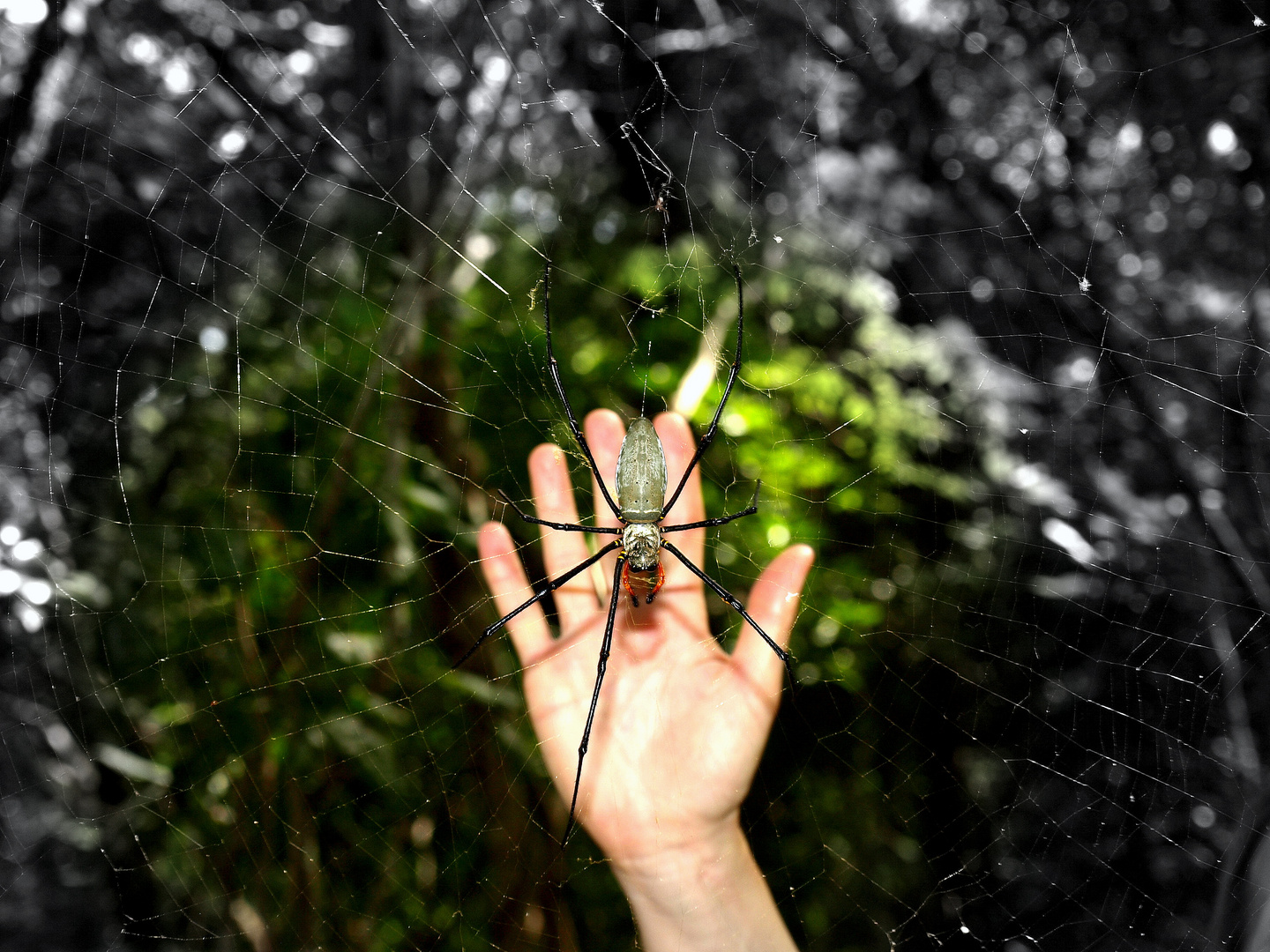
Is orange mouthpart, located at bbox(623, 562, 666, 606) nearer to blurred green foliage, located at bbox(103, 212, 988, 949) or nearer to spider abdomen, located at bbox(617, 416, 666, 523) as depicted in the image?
spider abdomen, located at bbox(617, 416, 666, 523)

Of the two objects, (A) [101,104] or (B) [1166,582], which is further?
(B) [1166,582]

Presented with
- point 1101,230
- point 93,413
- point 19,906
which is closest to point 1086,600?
point 1101,230

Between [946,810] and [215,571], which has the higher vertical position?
[215,571]

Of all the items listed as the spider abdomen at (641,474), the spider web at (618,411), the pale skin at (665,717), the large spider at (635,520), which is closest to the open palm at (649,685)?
the pale skin at (665,717)

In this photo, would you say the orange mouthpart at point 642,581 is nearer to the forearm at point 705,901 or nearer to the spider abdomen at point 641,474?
the spider abdomen at point 641,474

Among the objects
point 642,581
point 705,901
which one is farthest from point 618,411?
point 705,901

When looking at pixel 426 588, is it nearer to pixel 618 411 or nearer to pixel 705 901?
pixel 618 411

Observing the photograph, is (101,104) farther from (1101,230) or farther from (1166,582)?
(1166,582)
